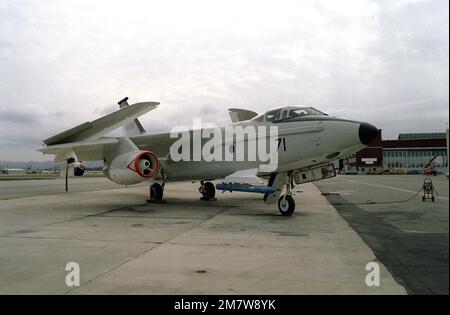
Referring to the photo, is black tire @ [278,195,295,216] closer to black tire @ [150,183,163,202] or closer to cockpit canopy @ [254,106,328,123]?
cockpit canopy @ [254,106,328,123]

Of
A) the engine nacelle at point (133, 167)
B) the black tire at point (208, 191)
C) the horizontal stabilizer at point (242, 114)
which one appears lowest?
the black tire at point (208, 191)

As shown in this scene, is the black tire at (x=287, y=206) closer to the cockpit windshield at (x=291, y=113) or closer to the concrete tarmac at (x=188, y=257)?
the concrete tarmac at (x=188, y=257)

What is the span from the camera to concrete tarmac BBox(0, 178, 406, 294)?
3.64m

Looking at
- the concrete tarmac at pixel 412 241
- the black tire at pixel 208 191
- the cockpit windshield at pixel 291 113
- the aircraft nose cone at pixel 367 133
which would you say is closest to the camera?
the concrete tarmac at pixel 412 241

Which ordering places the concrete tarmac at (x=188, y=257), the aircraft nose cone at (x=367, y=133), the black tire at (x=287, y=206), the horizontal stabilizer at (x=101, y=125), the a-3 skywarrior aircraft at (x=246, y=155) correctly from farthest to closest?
the horizontal stabilizer at (x=101, y=125)
the black tire at (x=287, y=206)
the a-3 skywarrior aircraft at (x=246, y=155)
the aircraft nose cone at (x=367, y=133)
the concrete tarmac at (x=188, y=257)

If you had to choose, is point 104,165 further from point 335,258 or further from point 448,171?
point 448,171

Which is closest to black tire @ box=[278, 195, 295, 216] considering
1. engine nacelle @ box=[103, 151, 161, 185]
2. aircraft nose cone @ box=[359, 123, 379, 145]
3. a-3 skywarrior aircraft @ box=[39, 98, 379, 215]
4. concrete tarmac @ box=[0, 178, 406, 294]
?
a-3 skywarrior aircraft @ box=[39, 98, 379, 215]

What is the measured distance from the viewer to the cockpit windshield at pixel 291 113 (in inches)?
374

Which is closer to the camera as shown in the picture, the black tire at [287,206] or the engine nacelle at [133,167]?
the black tire at [287,206]

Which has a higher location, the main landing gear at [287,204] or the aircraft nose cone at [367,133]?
the aircraft nose cone at [367,133]

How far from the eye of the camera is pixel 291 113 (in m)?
9.63

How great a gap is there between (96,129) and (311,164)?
6683 mm

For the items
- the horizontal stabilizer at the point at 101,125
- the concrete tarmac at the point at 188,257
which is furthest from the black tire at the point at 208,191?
the concrete tarmac at the point at 188,257
